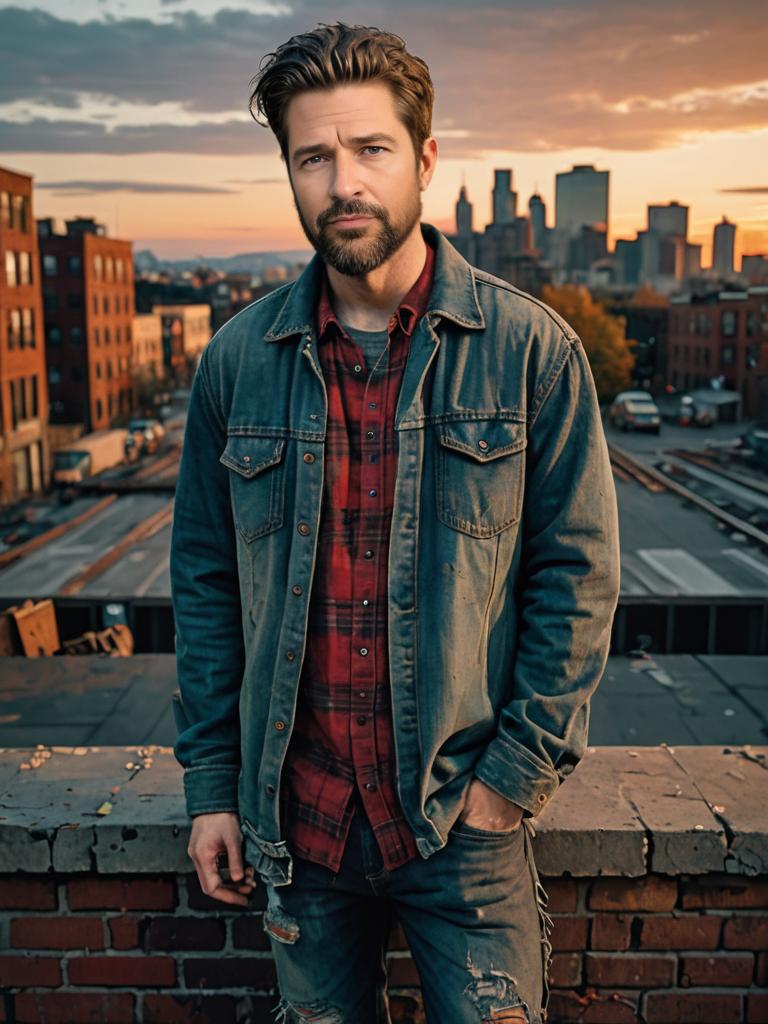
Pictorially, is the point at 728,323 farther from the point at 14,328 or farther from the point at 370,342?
the point at 370,342

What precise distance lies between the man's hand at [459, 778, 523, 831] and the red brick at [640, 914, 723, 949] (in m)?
0.80

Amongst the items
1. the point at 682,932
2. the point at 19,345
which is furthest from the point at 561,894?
the point at 19,345

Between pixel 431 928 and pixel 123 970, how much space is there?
42.7 inches

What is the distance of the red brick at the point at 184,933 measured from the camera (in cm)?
286

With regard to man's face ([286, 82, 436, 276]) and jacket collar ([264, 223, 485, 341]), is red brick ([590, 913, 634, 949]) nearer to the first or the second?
jacket collar ([264, 223, 485, 341])

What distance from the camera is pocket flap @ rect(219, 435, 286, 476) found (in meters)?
2.35

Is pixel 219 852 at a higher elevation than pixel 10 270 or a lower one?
lower

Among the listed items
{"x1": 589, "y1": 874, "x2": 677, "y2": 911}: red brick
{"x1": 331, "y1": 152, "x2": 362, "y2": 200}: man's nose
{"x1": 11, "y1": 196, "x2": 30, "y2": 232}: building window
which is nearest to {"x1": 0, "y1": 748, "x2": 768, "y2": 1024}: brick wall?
{"x1": 589, "y1": 874, "x2": 677, "y2": 911}: red brick

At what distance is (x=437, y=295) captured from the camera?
2324 millimetres

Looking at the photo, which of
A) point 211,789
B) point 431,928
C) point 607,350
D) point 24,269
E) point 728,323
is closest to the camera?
point 431,928

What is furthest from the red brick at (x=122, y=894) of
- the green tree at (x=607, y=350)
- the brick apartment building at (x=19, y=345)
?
the green tree at (x=607, y=350)

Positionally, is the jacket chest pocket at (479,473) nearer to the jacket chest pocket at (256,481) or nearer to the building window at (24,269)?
the jacket chest pocket at (256,481)

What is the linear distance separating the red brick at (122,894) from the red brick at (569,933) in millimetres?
1050

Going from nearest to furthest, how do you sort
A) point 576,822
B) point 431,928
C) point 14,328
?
point 431,928
point 576,822
point 14,328
